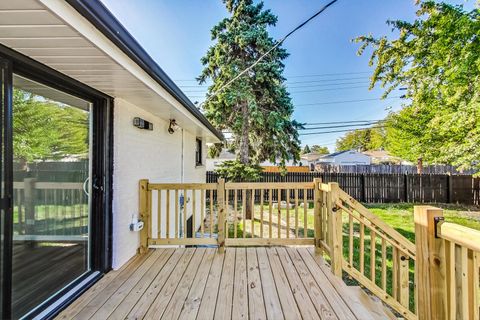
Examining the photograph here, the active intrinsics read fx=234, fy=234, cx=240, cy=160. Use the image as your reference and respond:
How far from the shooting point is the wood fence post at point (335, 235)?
2654mm

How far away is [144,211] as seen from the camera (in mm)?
3275

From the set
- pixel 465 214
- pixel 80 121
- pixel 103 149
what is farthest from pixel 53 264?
pixel 465 214

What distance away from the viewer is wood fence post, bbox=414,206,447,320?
1.20 metres

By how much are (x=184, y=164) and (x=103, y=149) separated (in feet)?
11.1

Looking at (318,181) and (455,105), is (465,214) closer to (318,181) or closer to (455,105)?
(455,105)

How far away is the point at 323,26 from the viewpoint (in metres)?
7.76

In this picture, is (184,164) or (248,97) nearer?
(184,164)

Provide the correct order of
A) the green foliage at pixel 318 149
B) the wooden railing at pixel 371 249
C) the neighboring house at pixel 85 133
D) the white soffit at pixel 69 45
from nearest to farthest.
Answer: the white soffit at pixel 69 45 → the neighboring house at pixel 85 133 → the wooden railing at pixel 371 249 → the green foliage at pixel 318 149

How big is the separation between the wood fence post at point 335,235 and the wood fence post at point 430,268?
1.37 meters

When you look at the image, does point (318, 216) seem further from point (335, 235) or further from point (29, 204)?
point (29, 204)

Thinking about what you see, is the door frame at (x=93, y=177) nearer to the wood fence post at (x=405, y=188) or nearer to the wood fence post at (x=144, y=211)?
the wood fence post at (x=144, y=211)

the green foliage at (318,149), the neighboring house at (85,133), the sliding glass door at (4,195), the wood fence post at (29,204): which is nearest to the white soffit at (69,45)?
the neighboring house at (85,133)

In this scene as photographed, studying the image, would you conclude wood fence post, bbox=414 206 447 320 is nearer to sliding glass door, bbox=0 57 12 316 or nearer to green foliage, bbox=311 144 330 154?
sliding glass door, bbox=0 57 12 316

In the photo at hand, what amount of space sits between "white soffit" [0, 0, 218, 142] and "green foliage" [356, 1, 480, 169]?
594cm
